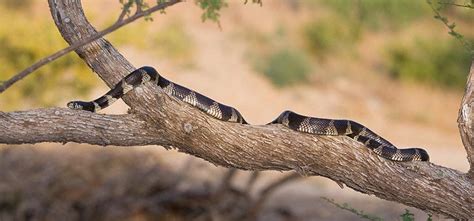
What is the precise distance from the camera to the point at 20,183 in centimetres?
1112

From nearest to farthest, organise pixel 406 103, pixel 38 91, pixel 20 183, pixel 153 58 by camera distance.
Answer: pixel 20 183
pixel 38 91
pixel 153 58
pixel 406 103

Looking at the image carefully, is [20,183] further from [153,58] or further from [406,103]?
[406,103]

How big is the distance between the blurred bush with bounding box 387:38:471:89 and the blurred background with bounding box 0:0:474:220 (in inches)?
1.2

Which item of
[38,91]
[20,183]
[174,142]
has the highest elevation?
[38,91]

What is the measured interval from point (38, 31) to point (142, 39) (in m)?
1.66

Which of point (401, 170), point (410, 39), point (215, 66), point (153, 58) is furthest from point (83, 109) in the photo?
point (410, 39)

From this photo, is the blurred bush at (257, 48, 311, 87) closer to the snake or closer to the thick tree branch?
the snake

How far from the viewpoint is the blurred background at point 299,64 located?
16656mm

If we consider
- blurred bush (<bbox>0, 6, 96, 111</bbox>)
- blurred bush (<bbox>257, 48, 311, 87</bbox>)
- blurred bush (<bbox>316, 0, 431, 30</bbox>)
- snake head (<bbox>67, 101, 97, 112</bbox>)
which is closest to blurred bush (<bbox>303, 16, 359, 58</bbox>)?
blurred bush (<bbox>316, 0, 431, 30</bbox>)

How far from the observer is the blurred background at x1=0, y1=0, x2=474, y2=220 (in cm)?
1666

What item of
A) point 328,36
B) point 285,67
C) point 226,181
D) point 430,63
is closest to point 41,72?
point 226,181

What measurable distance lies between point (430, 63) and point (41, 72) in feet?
42.9

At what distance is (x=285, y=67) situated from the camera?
2628 centimetres

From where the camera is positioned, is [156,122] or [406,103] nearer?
[156,122]
